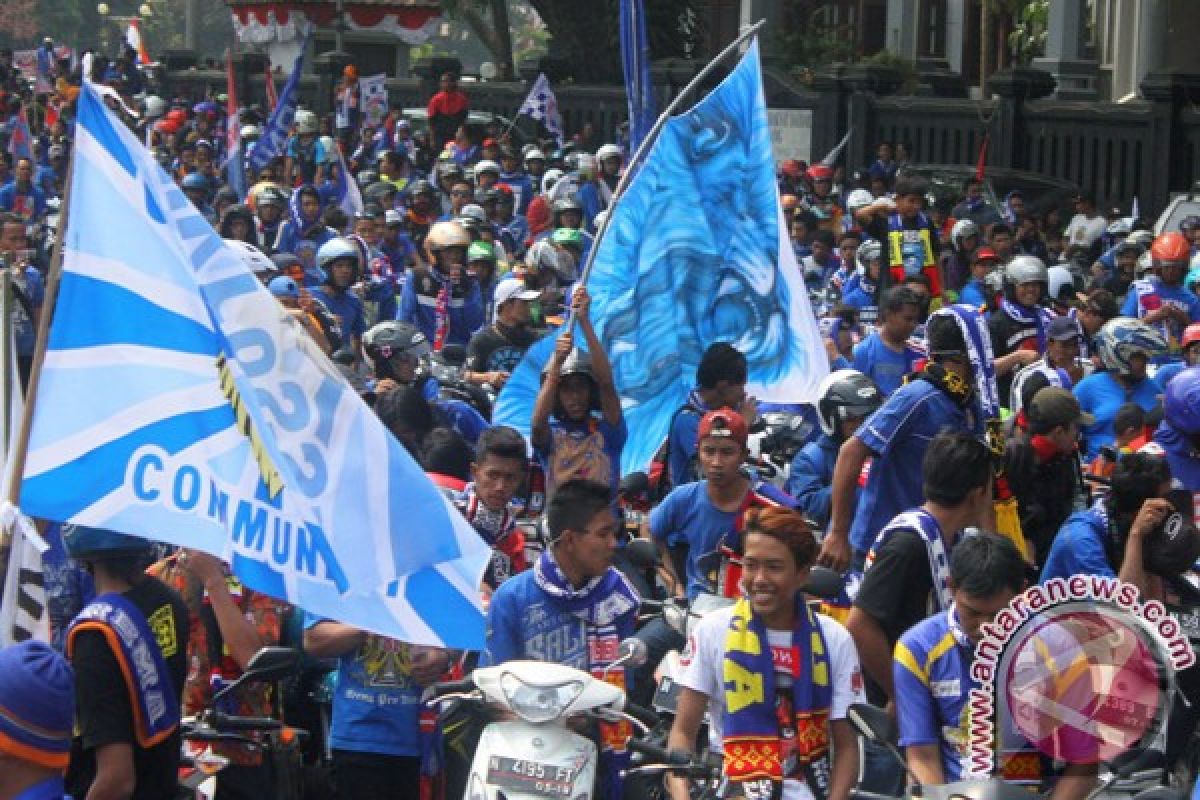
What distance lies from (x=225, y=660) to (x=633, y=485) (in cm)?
255

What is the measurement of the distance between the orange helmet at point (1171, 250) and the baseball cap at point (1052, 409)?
550 cm

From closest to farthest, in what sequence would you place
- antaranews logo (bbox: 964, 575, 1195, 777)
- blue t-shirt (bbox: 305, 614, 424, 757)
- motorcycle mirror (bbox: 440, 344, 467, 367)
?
antaranews logo (bbox: 964, 575, 1195, 777) < blue t-shirt (bbox: 305, 614, 424, 757) < motorcycle mirror (bbox: 440, 344, 467, 367)

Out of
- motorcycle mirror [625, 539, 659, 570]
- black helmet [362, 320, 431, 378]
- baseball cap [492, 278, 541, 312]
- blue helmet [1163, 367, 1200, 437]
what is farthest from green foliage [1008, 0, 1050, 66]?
motorcycle mirror [625, 539, 659, 570]

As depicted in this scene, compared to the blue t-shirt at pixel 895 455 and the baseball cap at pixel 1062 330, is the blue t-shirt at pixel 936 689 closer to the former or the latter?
the blue t-shirt at pixel 895 455

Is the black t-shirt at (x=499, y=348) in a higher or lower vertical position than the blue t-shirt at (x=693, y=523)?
lower

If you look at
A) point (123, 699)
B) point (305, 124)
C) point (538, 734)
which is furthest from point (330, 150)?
point (123, 699)

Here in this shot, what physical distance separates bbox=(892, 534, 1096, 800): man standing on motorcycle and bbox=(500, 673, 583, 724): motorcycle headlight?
0.84 metres

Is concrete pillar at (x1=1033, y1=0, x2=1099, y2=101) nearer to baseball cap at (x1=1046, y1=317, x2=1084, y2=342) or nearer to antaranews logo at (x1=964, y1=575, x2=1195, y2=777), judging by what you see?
baseball cap at (x1=1046, y1=317, x2=1084, y2=342)

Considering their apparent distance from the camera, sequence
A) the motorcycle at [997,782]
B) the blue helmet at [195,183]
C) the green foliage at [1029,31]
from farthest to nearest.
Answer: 1. the green foliage at [1029,31]
2. the blue helmet at [195,183]
3. the motorcycle at [997,782]

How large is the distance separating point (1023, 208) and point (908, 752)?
18.9 meters

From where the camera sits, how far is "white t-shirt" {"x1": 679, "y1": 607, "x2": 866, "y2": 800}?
259 inches

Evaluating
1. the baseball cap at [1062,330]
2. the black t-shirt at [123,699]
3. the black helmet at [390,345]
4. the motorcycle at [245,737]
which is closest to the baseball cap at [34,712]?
the black t-shirt at [123,699]

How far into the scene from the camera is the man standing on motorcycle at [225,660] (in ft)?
24.5

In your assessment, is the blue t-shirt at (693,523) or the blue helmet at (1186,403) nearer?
the blue t-shirt at (693,523)
